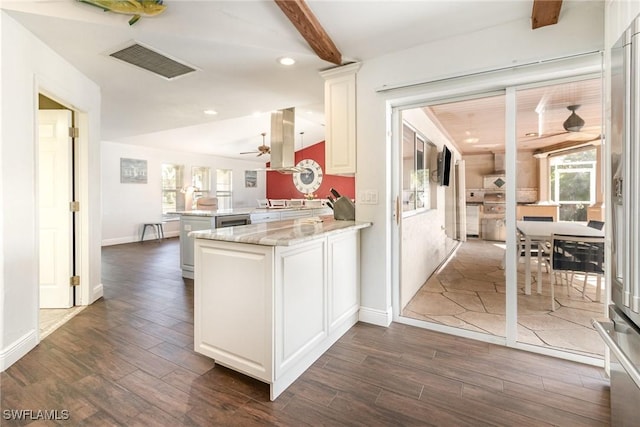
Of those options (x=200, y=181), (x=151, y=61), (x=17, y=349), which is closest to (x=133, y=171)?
(x=200, y=181)

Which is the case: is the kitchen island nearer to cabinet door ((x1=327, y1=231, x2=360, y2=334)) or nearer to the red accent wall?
cabinet door ((x1=327, y1=231, x2=360, y2=334))

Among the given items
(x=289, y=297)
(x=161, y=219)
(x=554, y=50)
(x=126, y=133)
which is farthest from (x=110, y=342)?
(x=161, y=219)

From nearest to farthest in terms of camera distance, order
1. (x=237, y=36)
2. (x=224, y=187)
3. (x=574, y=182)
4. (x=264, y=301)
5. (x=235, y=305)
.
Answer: (x=264, y=301)
(x=235, y=305)
(x=574, y=182)
(x=237, y=36)
(x=224, y=187)

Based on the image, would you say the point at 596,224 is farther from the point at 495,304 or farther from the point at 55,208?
the point at 55,208

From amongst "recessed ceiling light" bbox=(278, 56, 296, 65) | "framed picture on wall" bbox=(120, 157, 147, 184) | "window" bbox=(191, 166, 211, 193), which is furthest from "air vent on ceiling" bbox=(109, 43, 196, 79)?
"window" bbox=(191, 166, 211, 193)

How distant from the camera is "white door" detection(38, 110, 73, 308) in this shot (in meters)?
2.96

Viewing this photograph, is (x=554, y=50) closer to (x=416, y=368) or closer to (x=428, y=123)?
(x=428, y=123)

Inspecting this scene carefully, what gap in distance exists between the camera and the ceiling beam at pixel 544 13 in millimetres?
1765

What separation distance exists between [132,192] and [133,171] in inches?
20.1

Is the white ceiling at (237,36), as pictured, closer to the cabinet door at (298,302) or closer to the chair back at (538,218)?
the chair back at (538,218)

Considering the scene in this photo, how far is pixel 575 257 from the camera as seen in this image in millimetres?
2234

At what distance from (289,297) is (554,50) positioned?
2340mm

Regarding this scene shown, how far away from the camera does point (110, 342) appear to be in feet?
7.52

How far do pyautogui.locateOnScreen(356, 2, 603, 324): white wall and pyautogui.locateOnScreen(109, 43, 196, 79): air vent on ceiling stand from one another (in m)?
1.72
